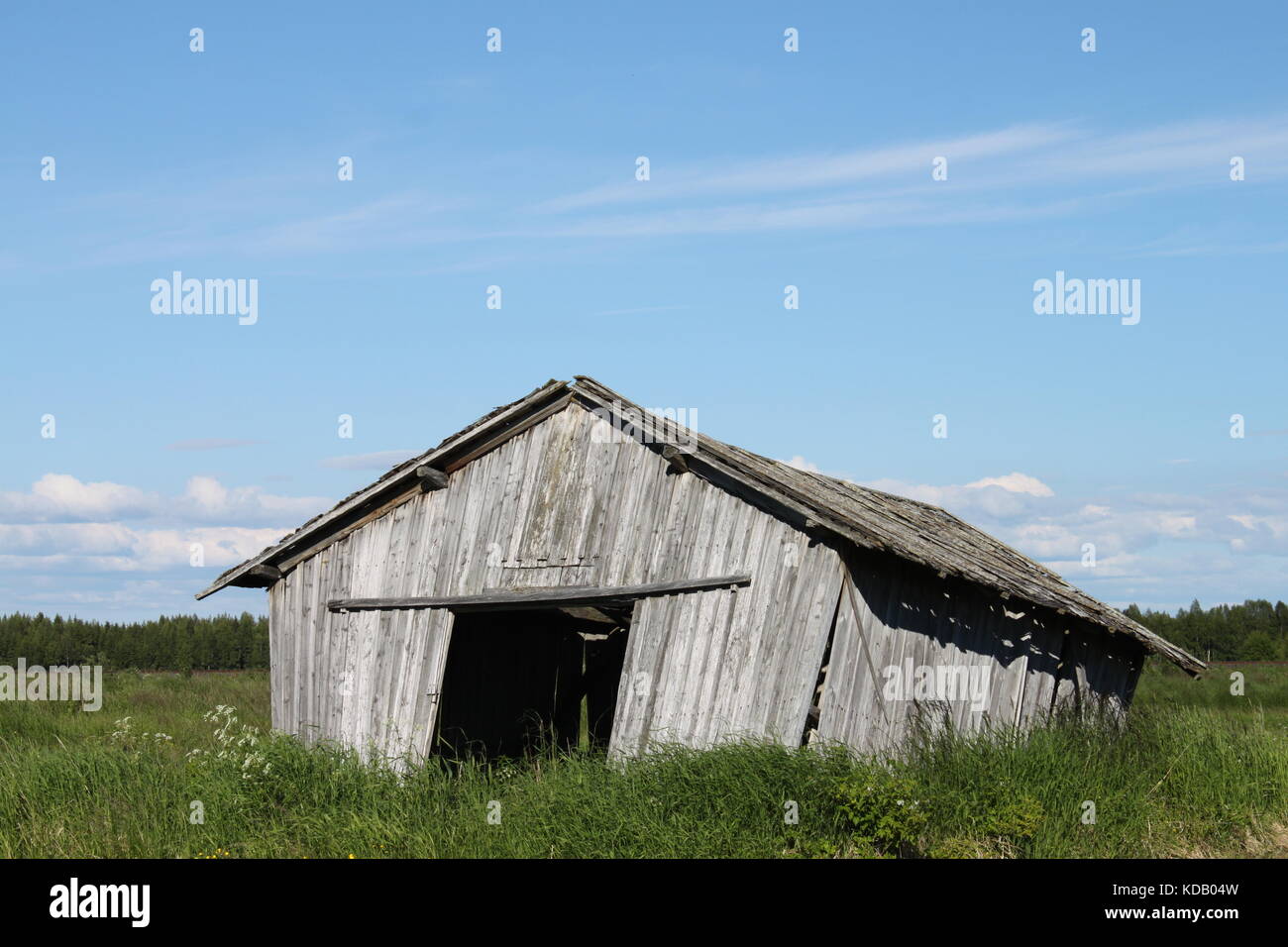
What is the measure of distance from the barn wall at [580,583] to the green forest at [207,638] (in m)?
31.9

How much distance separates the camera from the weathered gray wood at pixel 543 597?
503 inches

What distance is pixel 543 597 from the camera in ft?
44.1

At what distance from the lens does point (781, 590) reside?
12242 millimetres

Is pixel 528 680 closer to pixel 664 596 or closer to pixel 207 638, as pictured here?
pixel 664 596

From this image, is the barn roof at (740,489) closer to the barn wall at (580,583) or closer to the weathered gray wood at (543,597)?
the barn wall at (580,583)

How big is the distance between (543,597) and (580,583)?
1.45ft

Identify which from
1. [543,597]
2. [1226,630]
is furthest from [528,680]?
[1226,630]

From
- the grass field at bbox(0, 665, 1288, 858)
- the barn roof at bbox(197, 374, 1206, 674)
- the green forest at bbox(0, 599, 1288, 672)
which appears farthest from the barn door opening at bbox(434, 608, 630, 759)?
the green forest at bbox(0, 599, 1288, 672)

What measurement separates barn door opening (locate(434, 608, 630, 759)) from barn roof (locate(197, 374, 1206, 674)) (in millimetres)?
2174

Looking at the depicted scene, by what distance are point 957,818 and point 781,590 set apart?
2.77 m
